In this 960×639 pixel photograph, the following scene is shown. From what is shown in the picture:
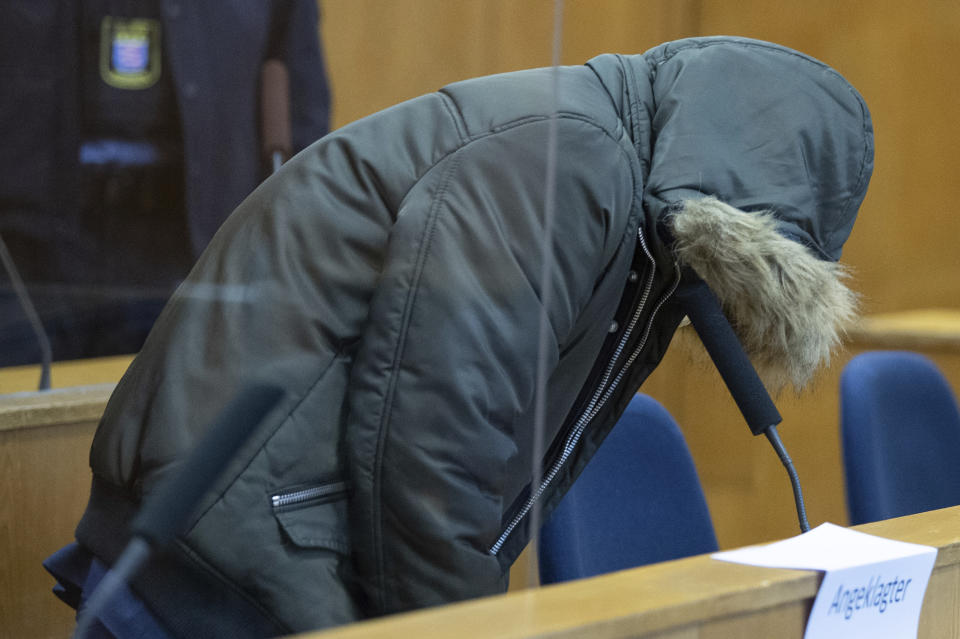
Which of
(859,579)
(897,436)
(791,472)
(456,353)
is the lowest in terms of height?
(897,436)

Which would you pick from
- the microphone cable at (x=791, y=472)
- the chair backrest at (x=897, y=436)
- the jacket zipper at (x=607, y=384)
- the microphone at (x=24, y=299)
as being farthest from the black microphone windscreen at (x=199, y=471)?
the chair backrest at (x=897, y=436)

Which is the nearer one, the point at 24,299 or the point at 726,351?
the point at 24,299

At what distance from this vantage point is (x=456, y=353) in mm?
709

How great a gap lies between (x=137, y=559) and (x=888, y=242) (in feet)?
3.07

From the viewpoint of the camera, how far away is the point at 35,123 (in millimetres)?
576

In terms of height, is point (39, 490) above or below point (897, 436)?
above

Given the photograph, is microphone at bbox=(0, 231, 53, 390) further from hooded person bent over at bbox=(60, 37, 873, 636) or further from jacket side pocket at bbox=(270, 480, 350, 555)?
jacket side pocket at bbox=(270, 480, 350, 555)

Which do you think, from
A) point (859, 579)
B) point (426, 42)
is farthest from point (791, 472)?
point (426, 42)

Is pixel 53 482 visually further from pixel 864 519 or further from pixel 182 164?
pixel 864 519

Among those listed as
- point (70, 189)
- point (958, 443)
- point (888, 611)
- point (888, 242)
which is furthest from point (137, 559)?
point (958, 443)

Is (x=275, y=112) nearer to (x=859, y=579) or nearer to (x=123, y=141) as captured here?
(x=123, y=141)

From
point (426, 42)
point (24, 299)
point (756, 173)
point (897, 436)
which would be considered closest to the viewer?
point (24, 299)

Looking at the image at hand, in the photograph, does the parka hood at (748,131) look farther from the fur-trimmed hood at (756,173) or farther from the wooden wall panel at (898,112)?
the wooden wall panel at (898,112)

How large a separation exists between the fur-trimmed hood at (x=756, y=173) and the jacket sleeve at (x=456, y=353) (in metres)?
0.09
